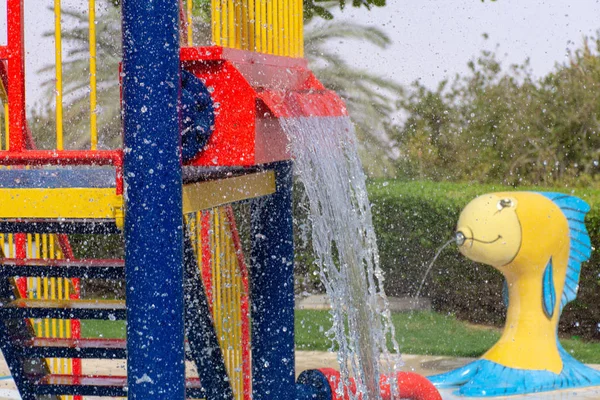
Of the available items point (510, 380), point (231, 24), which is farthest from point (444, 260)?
point (231, 24)

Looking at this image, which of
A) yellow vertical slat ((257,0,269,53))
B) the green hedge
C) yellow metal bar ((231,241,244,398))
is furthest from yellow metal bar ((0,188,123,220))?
the green hedge

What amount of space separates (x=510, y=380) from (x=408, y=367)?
119 centimetres

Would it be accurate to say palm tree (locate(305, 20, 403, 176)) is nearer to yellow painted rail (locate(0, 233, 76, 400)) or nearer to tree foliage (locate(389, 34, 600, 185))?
tree foliage (locate(389, 34, 600, 185))

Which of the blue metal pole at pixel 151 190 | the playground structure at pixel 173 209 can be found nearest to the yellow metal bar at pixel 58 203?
the playground structure at pixel 173 209

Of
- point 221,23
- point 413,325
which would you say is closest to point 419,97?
point 413,325

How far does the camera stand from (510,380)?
285 inches

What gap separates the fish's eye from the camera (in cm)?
733

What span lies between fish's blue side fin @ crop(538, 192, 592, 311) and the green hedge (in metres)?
2.36

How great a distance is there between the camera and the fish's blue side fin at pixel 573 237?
7445 mm

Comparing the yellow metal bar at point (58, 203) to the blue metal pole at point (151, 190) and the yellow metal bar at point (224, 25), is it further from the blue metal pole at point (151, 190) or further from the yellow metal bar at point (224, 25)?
the yellow metal bar at point (224, 25)

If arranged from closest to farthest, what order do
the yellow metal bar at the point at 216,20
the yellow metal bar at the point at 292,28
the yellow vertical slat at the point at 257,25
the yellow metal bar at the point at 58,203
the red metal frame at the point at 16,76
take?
the yellow metal bar at the point at 58,203 → the red metal frame at the point at 16,76 → the yellow metal bar at the point at 216,20 → the yellow vertical slat at the point at 257,25 → the yellow metal bar at the point at 292,28

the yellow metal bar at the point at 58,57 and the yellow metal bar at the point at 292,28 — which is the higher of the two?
the yellow metal bar at the point at 292,28

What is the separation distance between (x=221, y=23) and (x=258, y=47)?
1.39ft

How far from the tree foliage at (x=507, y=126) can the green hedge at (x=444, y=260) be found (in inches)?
136
